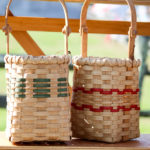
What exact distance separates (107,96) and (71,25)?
67cm

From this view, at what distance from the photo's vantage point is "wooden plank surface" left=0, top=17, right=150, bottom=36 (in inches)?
82.6

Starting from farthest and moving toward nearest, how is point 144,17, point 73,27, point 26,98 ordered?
point 144,17 → point 73,27 → point 26,98

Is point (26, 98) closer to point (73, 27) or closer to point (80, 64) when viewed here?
point (80, 64)

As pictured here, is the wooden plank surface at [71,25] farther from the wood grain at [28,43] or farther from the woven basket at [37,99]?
the woven basket at [37,99]

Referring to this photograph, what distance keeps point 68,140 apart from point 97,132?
0.48 feet

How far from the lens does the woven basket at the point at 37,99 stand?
150cm

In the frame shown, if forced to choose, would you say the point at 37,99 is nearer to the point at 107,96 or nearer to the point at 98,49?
the point at 107,96

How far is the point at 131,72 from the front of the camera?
1.62m

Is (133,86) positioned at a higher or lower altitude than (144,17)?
lower

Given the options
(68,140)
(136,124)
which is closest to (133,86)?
(136,124)

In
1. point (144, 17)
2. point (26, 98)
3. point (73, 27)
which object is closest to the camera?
point (26, 98)

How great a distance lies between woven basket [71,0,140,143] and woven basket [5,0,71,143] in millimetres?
141

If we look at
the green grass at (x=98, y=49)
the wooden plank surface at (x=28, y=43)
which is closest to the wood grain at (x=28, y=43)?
the wooden plank surface at (x=28, y=43)

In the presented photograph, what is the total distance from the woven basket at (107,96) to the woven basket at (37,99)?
0.14 metres
